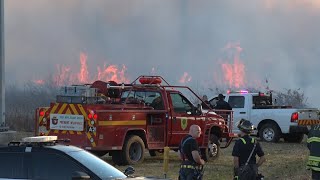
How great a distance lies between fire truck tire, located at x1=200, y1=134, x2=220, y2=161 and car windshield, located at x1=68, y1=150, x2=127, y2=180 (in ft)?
26.6

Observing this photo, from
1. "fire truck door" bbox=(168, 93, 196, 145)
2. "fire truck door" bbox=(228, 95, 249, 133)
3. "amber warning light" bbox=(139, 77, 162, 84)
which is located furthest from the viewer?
"fire truck door" bbox=(228, 95, 249, 133)

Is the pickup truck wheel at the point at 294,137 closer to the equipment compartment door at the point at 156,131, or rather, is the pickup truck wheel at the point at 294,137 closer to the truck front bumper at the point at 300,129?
the truck front bumper at the point at 300,129

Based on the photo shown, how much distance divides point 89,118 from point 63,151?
614 centimetres

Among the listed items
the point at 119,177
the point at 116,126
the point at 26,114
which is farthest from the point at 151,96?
the point at 26,114

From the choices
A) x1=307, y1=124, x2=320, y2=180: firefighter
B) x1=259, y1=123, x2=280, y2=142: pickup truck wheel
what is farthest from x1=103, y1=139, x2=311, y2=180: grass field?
x1=307, y1=124, x2=320, y2=180: firefighter

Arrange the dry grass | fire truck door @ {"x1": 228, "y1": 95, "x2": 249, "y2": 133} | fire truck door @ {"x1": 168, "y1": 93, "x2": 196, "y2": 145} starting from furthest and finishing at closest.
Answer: fire truck door @ {"x1": 228, "y1": 95, "x2": 249, "y2": 133} < fire truck door @ {"x1": 168, "y1": 93, "x2": 196, "y2": 145} < the dry grass

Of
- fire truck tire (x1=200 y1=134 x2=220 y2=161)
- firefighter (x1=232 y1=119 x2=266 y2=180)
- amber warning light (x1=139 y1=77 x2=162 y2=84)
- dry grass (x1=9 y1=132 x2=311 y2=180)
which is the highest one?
amber warning light (x1=139 y1=77 x2=162 y2=84)

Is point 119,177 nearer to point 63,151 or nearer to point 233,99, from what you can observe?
point 63,151

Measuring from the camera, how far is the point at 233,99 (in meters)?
23.0

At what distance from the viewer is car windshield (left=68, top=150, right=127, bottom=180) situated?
Answer: 7512mm

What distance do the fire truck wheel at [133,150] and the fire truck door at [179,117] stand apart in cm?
84

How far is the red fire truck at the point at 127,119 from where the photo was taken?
13.8 m

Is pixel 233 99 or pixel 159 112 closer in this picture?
pixel 159 112

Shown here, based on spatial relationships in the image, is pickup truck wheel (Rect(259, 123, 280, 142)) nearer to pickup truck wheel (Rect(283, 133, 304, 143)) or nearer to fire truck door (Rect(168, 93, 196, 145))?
pickup truck wheel (Rect(283, 133, 304, 143))
